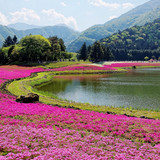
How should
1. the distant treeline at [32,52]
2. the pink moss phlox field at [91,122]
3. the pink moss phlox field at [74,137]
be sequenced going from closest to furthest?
the pink moss phlox field at [74,137], the pink moss phlox field at [91,122], the distant treeline at [32,52]

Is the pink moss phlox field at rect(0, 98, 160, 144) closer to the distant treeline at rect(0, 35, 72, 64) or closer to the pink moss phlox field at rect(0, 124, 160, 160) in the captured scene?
the pink moss phlox field at rect(0, 124, 160, 160)

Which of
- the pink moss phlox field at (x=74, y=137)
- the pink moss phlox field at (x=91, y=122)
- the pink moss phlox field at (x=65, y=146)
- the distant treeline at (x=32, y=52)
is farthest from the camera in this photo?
the distant treeline at (x=32, y=52)

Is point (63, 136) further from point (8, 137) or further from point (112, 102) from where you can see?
point (112, 102)

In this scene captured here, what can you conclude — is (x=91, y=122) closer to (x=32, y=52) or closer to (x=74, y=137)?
(x=74, y=137)

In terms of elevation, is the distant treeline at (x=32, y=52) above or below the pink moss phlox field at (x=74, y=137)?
above

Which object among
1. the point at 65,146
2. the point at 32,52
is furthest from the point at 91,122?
the point at 32,52

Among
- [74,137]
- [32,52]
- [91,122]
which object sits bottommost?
[91,122]

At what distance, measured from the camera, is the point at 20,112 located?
2091 cm

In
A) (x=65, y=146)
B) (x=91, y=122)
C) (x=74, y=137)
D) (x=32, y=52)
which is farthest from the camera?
(x=32, y=52)

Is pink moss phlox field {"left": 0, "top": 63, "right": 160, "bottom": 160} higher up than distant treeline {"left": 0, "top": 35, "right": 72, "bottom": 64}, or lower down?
lower down

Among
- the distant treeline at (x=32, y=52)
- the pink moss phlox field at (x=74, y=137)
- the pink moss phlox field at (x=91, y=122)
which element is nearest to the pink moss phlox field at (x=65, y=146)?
the pink moss phlox field at (x=74, y=137)

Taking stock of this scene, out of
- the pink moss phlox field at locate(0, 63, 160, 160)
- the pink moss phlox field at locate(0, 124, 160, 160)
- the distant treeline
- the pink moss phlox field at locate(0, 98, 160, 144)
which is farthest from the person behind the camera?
the distant treeline

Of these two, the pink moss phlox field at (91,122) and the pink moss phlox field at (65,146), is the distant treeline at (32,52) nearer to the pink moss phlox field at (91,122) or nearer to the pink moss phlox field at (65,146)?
the pink moss phlox field at (91,122)

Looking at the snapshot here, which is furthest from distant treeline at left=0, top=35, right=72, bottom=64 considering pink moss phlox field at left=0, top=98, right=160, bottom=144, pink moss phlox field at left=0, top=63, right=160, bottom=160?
pink moss phlox field at left=0, top=63, right=160, bottom=160
